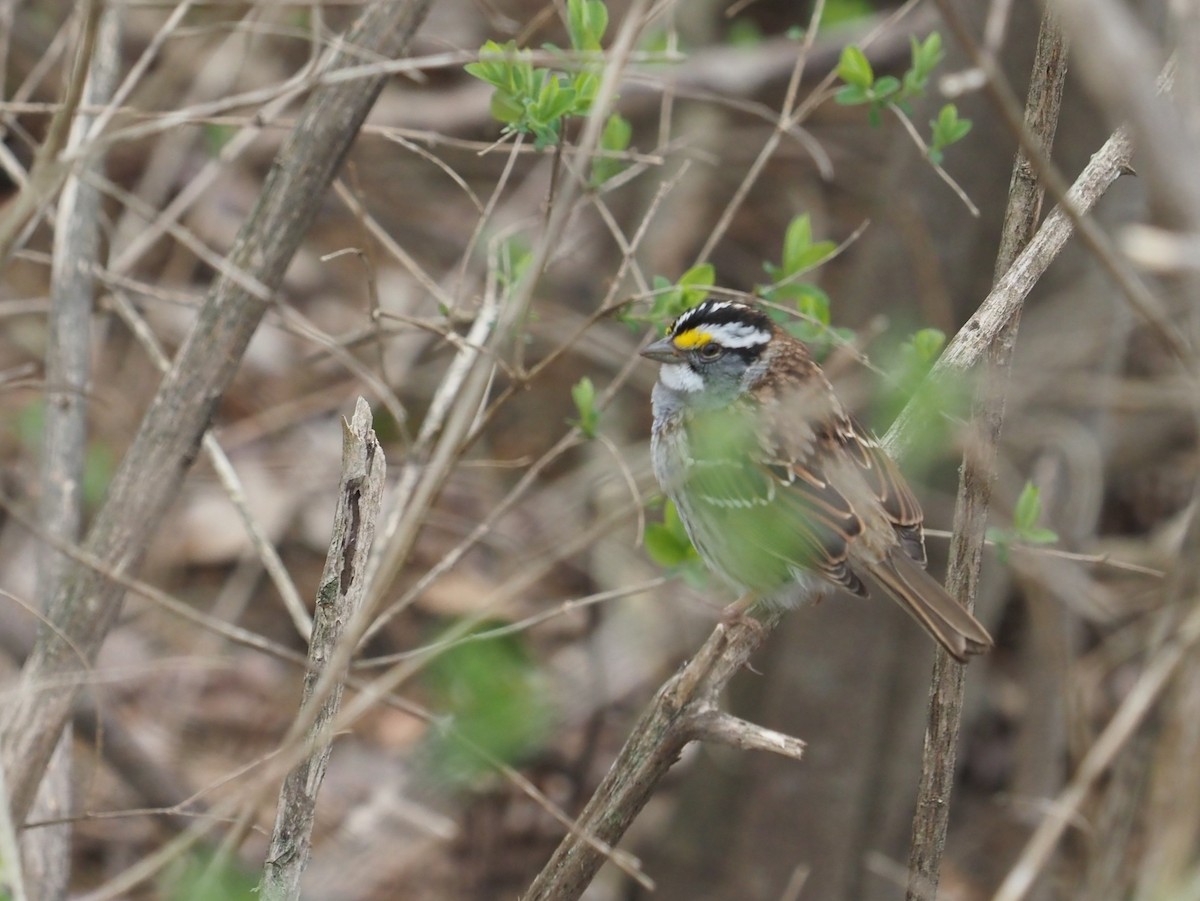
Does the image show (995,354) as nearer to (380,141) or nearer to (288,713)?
(288,713)

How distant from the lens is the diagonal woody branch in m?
3.80

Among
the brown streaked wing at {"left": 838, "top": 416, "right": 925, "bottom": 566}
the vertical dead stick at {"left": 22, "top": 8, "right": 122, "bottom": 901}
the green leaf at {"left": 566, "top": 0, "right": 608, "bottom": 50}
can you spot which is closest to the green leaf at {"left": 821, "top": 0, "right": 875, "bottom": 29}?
the brown streaked wing at {"left": 838, "top": 416, "right": 925, "bottom": 566}

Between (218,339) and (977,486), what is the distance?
207 centimetres

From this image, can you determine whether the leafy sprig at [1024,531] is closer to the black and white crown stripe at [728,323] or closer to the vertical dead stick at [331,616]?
the black and white crown stripe at [728,323]

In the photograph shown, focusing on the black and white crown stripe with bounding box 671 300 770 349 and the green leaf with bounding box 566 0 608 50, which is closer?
the green leaf with bounding box 566 0 608 50

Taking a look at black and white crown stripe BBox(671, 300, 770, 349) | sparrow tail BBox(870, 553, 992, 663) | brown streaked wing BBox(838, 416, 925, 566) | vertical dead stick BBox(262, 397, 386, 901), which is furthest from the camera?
black and white crown stripe BBox(671, 300, 770, 349)

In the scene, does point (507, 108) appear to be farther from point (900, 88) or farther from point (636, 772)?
point (636, 772)

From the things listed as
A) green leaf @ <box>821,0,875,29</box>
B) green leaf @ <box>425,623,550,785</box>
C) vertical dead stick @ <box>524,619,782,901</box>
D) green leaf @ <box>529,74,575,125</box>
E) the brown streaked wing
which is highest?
green leaf @ <box>821,0,875,29</box>

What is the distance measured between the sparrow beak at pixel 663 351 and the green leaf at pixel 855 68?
Result: 1111 millimetres

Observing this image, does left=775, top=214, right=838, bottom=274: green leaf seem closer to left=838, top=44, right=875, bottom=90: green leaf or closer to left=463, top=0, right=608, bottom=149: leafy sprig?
left=838, top=44, right=875, bottom=90: green leaf

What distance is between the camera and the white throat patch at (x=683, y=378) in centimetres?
477

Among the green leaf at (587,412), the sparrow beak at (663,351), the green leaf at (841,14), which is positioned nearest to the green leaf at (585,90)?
the green leaf at (587,412)

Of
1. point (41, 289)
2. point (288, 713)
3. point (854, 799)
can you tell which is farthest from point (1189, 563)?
point (41, 289)

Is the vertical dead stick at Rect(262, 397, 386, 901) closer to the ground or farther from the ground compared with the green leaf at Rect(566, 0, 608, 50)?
closer to the ground
